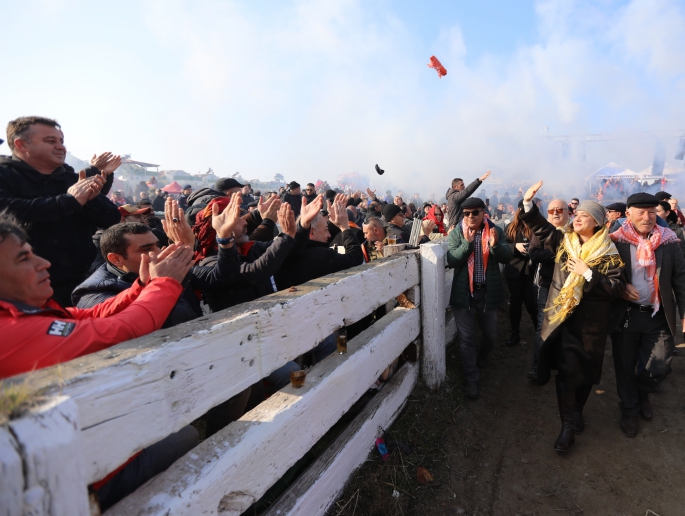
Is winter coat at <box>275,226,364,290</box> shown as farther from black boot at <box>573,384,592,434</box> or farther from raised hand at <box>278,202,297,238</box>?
black boot at <box>573,384,592,434</box>

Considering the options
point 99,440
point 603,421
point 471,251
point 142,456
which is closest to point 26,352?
point 99,440

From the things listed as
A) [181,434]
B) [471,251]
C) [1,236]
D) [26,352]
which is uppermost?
[1,236]

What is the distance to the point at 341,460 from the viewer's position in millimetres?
2500

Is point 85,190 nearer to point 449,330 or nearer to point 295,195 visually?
point 449,330

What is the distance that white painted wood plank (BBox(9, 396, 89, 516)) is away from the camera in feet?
2.81

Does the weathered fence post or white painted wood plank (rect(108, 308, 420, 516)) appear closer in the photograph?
white painted wood plank (rect(108, 308, 420, 516))

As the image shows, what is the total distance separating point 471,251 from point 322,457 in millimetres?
2750

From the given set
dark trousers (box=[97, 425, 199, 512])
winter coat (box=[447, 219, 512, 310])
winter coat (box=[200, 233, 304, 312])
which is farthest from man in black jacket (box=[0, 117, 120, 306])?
winter coat (box=[447, 219, 512, 310])

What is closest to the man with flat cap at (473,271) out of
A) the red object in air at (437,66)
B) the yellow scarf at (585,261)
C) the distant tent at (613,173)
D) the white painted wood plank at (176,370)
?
the yellow scarf at (585,261)

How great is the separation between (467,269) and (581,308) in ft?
3.91

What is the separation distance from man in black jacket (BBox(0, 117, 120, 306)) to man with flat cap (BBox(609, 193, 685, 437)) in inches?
183

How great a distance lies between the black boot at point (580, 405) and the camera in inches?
142

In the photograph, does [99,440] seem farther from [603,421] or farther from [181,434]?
[603,421]

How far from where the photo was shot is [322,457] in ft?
8.02
